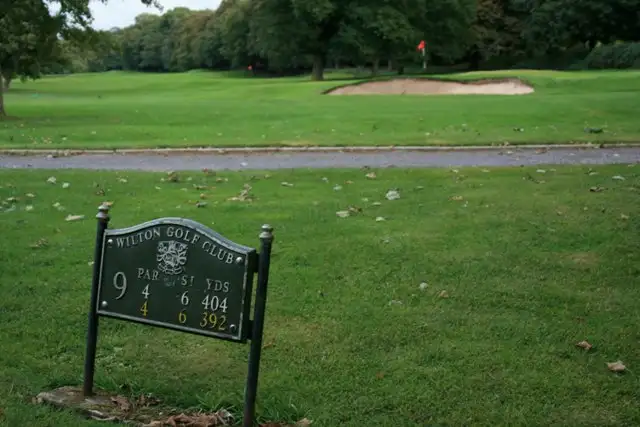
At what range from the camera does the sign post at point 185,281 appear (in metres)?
3.55

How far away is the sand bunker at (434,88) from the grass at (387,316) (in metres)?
Answer: 24.6

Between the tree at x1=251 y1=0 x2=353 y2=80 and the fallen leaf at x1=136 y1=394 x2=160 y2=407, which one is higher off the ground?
the tree at x1=251 y1=0 x2=353 y2=80

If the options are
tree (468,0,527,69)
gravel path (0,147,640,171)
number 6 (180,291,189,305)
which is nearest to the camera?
number 6 (180,291,189,305)

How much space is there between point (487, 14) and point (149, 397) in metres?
65.5

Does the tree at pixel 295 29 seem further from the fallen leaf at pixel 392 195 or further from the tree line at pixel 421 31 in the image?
the fallen leaf at pixel 392 195

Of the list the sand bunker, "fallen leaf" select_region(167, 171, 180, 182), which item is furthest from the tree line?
"fallen leaf" select_region(167, 171, 180, 182)

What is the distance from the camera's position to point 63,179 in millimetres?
11102

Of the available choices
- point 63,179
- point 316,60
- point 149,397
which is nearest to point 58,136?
point 63,179

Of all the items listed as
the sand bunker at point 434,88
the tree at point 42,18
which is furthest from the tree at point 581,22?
the tree at point 42,18

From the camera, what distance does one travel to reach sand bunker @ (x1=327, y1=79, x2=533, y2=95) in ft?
108

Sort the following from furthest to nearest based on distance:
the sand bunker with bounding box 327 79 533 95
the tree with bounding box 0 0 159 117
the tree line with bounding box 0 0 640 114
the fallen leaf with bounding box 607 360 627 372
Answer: the tree line with bounding box 0 0 640 114 → the sand bunker with bounding box 327 79 533 95 → the tree with bounding box 0 0 159 117 → the fallen leaf with bounding box 607 360 627 372

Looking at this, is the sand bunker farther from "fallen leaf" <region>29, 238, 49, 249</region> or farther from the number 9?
the number 9

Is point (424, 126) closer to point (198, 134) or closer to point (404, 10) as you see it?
point (198, 134)

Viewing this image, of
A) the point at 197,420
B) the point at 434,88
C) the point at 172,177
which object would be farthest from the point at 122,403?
A: the point at 434,88
